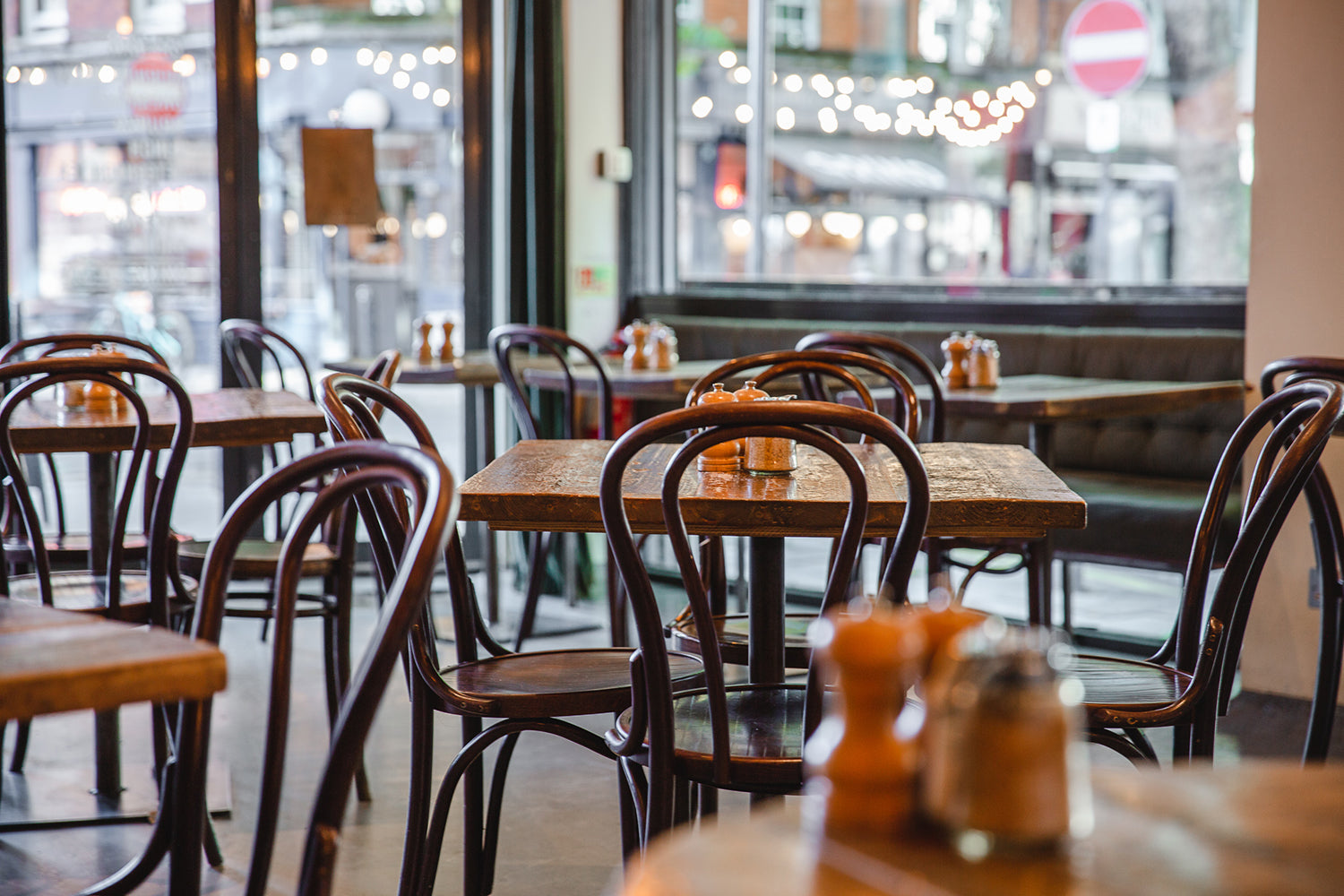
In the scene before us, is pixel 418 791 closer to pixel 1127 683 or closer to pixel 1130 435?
pixel 1127 683

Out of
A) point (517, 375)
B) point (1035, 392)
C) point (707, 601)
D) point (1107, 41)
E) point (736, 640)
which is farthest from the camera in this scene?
point (1107, 41)

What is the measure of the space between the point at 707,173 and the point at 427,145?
47.9 inches

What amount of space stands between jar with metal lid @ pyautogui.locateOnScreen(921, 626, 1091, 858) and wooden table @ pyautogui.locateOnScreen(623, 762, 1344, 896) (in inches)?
0.5

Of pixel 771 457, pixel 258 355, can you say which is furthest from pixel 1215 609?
pixel 258 355

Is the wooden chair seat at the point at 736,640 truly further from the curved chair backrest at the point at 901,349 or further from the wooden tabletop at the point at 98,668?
the wooden tabletop at the point at 98,668

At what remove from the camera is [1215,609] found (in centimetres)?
203

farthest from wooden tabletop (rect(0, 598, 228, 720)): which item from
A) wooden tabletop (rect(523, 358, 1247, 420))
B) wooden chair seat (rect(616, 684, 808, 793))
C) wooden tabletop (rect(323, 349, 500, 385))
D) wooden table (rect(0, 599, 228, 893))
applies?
wooden tabletop (rect(323, 349, 500, 385))

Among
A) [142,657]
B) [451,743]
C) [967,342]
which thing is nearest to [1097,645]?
[967,342]

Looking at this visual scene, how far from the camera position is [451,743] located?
3.44 metres

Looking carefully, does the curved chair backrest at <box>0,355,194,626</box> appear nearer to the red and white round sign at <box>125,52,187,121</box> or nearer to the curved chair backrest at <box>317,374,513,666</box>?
the curved chair backrest at <box>317,374,513,666</box>

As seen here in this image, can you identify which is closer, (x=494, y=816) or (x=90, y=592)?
(x=494, y=816)

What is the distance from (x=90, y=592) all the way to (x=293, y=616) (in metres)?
1.65

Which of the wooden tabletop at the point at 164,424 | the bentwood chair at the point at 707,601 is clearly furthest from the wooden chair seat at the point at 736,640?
the wooden tabletop at the point at 164,424

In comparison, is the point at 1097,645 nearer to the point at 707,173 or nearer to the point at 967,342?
the point at 967,342
